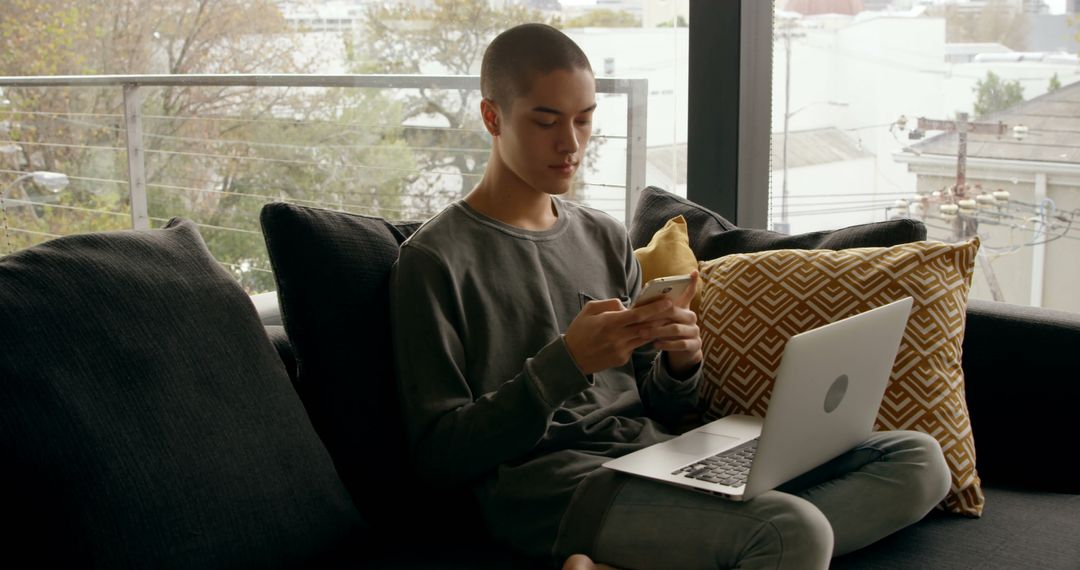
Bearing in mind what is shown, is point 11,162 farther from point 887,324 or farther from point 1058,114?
point 1058,114

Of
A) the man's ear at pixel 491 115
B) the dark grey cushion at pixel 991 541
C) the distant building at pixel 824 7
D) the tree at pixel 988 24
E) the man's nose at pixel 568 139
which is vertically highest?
the distant building at pixel 824 7

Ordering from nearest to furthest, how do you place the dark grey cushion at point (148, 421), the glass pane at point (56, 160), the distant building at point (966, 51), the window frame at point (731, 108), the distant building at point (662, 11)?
the dark grey cushion at point (148, 421) < the glass pane at point (56, 160) < the distant building at point (966, 51) < the window frame at point (731, 108) < the distant building at point (662, 11)

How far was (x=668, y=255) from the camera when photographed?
2088mm

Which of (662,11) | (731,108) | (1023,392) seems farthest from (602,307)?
(662,11)

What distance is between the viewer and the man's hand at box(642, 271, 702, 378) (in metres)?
1.57

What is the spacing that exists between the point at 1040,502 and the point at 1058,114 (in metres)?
1.11

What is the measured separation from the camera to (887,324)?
1.55 meters

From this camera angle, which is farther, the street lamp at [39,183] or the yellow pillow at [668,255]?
the street lamp at [39,183]

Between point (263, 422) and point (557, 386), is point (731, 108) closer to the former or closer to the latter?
point (557, 386)

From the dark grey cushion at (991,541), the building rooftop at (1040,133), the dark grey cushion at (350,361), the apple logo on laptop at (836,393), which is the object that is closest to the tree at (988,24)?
the building rooftop at (1040,133)

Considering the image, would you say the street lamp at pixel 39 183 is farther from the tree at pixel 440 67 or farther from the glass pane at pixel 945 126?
the glass pane at pixel 945 126

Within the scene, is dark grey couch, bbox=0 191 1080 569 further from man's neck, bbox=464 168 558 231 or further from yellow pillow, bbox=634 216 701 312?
yellow pillow, bbox=634 216 701 312

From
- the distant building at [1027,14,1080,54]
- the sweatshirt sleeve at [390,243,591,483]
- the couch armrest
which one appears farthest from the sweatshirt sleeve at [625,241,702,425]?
the distant building at [1027,14,1080,54]

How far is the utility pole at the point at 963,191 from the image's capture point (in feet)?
8.73
